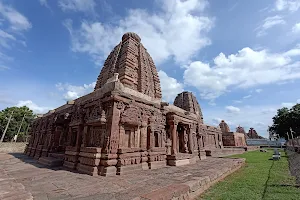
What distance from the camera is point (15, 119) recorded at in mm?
36250

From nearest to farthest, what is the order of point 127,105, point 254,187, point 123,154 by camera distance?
1. point 254,187
2. point 123,154
3. point 127,105

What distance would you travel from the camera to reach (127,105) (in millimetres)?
8281

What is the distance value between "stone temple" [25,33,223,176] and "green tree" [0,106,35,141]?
2804 cm

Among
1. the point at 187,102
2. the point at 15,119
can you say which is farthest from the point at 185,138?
the point at 15,119

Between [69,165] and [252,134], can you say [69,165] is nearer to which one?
[69,165]

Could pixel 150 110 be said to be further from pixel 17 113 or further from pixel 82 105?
pixel 17 113

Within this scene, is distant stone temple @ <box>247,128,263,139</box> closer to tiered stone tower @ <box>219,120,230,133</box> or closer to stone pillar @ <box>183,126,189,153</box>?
tiered stone tower @ <box>219,120,230,133</box>

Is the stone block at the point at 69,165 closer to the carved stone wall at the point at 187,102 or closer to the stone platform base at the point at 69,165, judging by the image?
the stone platform base at the point at 69,165

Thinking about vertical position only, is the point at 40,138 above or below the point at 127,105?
below

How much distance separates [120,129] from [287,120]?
48.5 m

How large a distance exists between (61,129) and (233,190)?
11.7 meters

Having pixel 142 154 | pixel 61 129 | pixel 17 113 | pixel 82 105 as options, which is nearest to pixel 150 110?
pixel 142 154

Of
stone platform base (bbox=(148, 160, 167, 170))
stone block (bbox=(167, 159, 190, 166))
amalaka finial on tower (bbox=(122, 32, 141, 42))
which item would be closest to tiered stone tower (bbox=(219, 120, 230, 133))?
stone block (bbox=(167, 159, 190, 166))

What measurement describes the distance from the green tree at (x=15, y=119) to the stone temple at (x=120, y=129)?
28036mm
